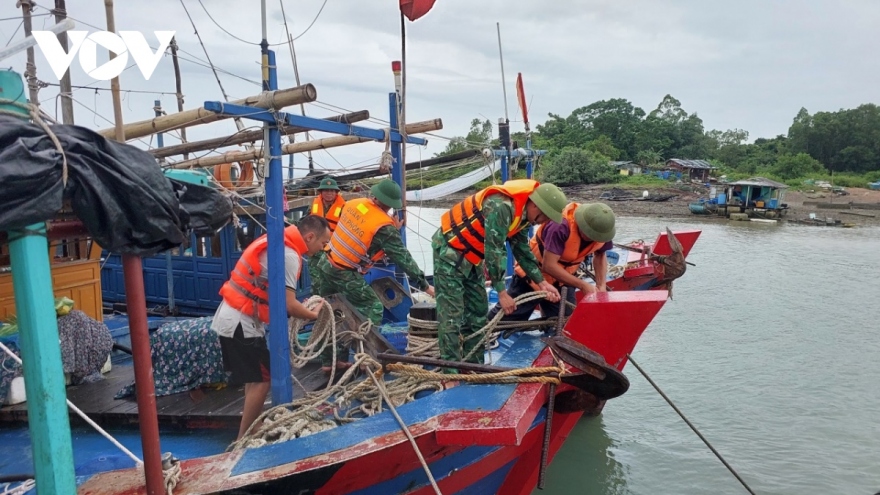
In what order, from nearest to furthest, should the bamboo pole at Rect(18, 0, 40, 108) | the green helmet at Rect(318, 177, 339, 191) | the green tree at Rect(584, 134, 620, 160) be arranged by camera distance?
the green helmet at Rect(318, 177, 339, 191) < the bamboo pole at Rect(18, 0, 40, 108) < the green tree at Rect(584, 134, 620, 160)

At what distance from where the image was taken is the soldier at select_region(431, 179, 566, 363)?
390cm

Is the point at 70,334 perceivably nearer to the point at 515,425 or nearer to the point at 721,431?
the point at 515,425

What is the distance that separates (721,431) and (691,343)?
3.79m

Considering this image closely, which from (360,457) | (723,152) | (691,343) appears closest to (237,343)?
(360,457)

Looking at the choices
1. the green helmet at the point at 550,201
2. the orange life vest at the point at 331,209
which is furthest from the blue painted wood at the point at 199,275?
the green helmet at the point at 550,201

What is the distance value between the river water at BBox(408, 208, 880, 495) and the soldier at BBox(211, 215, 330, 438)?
9.78 feet

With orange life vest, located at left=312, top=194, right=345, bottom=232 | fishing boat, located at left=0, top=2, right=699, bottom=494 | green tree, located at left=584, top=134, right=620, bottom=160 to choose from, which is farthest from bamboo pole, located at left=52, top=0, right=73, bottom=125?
green tree, located at left=584, top=134, right=620, bottom=160

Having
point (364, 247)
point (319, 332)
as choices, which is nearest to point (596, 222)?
point (364, 247)

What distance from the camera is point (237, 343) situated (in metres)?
3.57

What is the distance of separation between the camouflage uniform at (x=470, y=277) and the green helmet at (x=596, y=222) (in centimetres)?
53

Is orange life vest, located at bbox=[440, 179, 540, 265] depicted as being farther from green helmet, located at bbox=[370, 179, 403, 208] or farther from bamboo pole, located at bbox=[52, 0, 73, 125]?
bamboo pole, located at bbox=[52, 0, 73, 125]

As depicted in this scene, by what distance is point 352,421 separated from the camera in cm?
335

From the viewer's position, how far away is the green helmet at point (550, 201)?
394cm

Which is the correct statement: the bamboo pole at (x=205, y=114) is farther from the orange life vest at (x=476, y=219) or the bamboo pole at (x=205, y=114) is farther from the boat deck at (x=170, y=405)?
the boat deck at (x=170, y=405)
